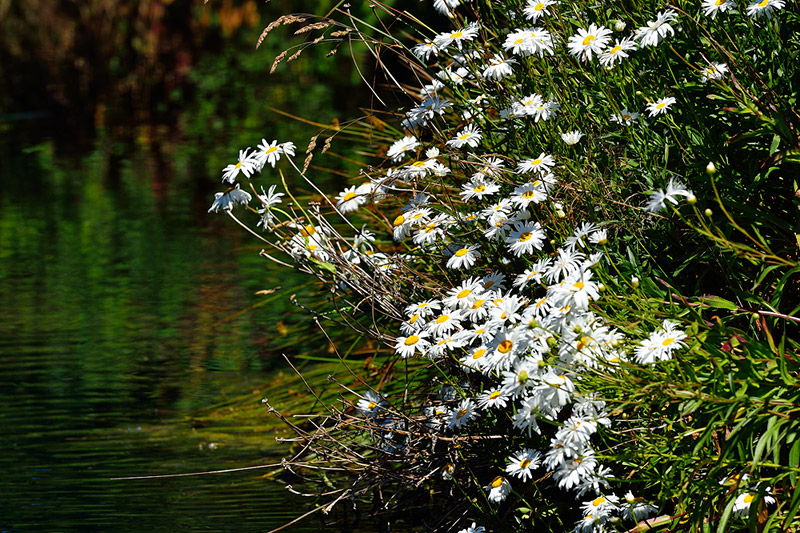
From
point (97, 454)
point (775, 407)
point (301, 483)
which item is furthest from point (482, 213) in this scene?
point (97, 454)

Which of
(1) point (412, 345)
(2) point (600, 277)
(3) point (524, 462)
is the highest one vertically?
(2) point (600, 277)

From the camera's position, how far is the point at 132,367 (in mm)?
5398

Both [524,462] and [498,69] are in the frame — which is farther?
[498,69]

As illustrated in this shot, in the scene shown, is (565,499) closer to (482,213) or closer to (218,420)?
(482,213)

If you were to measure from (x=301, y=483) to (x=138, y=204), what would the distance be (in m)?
5.52

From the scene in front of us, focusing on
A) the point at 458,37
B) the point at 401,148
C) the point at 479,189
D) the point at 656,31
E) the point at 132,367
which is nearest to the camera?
the point at 656,31

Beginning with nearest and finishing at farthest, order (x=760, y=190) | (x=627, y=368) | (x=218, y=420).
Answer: (x=627, y=368) < (x=760, y=190) < (x=218, y=420)

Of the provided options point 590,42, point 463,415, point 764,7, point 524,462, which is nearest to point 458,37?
point 590,42

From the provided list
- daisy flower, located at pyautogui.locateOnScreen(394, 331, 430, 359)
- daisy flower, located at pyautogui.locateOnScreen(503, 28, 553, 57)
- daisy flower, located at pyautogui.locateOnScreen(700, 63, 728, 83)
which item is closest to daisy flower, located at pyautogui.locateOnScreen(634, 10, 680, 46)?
daisy flower, located at pyautogui.locateOnScreen(700, 63, 728, 83)

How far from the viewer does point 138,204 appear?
9.12 m

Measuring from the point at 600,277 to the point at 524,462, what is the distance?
1.72 feet

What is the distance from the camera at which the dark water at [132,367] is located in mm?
3811

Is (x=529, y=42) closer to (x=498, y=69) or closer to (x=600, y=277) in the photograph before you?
(x=498, y=69)

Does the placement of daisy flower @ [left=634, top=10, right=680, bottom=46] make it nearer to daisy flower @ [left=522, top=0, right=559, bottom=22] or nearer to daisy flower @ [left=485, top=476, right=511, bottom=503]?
daisy flower @ [left=522, top=0, right=559, bottom=22]
